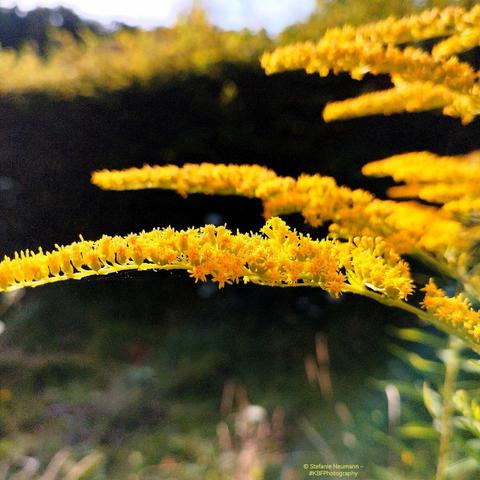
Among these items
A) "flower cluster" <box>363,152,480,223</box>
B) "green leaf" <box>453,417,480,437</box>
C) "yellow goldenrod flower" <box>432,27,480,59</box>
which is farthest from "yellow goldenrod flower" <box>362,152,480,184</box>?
"green leaf" <box>453,417,480,437</box>

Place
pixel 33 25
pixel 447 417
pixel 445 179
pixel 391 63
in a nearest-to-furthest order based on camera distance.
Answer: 1. pixel 391 63
2. pixel 445 179
3. pixel 447 417
4. pixel 33 25

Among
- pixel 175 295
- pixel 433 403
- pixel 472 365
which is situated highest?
pixel 472 365

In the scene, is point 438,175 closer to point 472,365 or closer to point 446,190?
point 446,190

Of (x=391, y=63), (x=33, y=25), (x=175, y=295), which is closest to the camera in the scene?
(x=391, y=63)

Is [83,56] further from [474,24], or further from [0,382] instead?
[474,24]

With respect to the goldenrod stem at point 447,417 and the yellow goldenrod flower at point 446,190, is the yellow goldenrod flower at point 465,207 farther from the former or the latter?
the goldenrod stem at point 447,417

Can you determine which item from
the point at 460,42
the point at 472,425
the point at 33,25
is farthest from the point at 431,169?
the point at 33,25

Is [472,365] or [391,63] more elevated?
[391,63]
